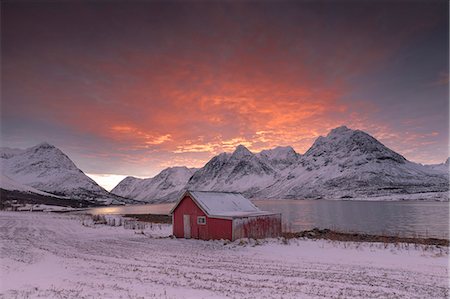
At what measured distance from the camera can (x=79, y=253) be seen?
24.7m

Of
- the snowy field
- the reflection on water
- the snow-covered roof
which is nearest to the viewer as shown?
the snowy field

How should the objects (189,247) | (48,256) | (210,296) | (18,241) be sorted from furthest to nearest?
(18,241) < (189,247) < (48,256) < (210,296)

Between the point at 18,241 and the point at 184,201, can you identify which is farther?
the point at 184,201

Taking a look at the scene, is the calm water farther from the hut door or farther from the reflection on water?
the hut door

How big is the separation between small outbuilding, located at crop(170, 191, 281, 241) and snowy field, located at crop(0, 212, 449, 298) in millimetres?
2481

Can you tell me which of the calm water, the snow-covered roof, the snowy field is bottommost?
the calm water

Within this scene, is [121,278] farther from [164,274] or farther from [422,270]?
[422,270]

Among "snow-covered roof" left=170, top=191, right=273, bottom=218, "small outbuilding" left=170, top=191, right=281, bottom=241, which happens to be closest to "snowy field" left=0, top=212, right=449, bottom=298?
"small outbuilding" left=170, top=191, right=281, bottom=241

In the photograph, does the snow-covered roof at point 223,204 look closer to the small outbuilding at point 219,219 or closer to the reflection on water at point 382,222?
the small outbuilding at point 219,219

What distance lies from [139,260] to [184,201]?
14024 millimetres

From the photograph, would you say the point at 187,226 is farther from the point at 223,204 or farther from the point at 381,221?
the point at 381,221

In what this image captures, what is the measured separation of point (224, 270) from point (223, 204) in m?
16.8

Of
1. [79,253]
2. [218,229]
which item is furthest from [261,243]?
[79,253]

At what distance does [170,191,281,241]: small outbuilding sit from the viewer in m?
30.9
